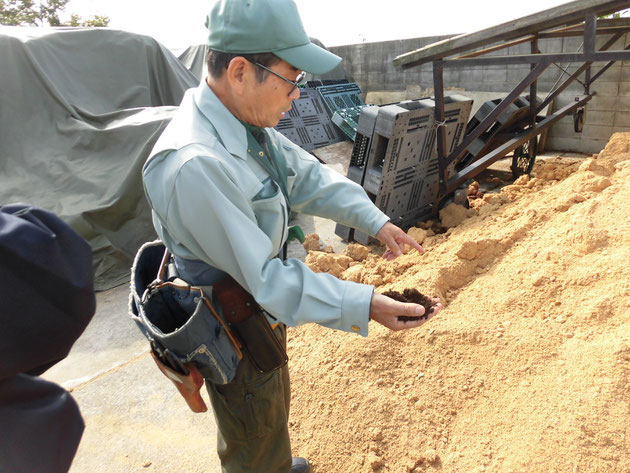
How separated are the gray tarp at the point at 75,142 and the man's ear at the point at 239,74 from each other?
370 cm

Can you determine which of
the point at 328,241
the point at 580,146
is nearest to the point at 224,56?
the point at 328,241

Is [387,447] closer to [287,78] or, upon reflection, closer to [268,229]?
[268,229]

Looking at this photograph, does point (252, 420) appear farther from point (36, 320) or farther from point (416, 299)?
point (36, 320)

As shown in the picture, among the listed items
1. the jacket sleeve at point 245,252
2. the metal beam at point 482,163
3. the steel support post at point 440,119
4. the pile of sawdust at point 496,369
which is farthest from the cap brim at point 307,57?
the metal beam at point 482,163

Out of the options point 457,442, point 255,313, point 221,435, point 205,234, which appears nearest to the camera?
point 205,234

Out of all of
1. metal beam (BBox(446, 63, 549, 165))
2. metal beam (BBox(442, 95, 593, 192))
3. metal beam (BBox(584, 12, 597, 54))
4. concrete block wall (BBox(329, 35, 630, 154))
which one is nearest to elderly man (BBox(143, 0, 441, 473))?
metal beam (BBox(584, 12, 597, 54))

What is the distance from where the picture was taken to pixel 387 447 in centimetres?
199

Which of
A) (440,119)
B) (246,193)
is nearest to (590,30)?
(440,119)

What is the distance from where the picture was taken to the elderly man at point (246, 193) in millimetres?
1266

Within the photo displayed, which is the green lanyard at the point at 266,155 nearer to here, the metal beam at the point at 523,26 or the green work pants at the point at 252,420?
the green work pants at the point at 252,420

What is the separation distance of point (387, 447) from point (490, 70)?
696cm

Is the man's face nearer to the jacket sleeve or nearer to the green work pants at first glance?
the jacket sleeve

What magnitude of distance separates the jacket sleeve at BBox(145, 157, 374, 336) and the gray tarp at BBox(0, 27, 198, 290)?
372 centimetres

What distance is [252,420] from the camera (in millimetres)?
1615
